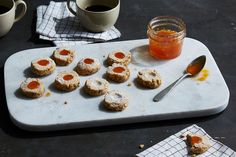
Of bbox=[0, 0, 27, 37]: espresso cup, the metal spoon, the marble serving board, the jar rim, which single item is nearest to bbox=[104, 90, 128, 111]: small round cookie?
the marble serving board

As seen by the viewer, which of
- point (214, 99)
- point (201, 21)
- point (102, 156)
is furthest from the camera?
point (201, 21)

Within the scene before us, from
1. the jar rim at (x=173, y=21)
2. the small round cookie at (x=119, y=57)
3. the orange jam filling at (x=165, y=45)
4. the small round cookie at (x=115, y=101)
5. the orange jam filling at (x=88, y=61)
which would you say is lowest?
the small round cookie at (x=115, y=101)

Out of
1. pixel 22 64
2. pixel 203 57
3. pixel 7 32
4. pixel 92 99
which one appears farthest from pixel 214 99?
pixel 7 32

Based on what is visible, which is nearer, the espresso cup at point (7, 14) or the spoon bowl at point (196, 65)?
the spoon bowl at point (196, 65)

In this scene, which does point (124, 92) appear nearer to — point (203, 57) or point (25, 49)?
point (203, 57)

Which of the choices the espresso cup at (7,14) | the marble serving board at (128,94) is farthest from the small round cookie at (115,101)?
the espresso cup at (7,14)

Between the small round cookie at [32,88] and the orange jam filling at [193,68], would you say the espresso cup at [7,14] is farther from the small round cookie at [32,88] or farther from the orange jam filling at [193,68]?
the orange jam filling at [193,68]
